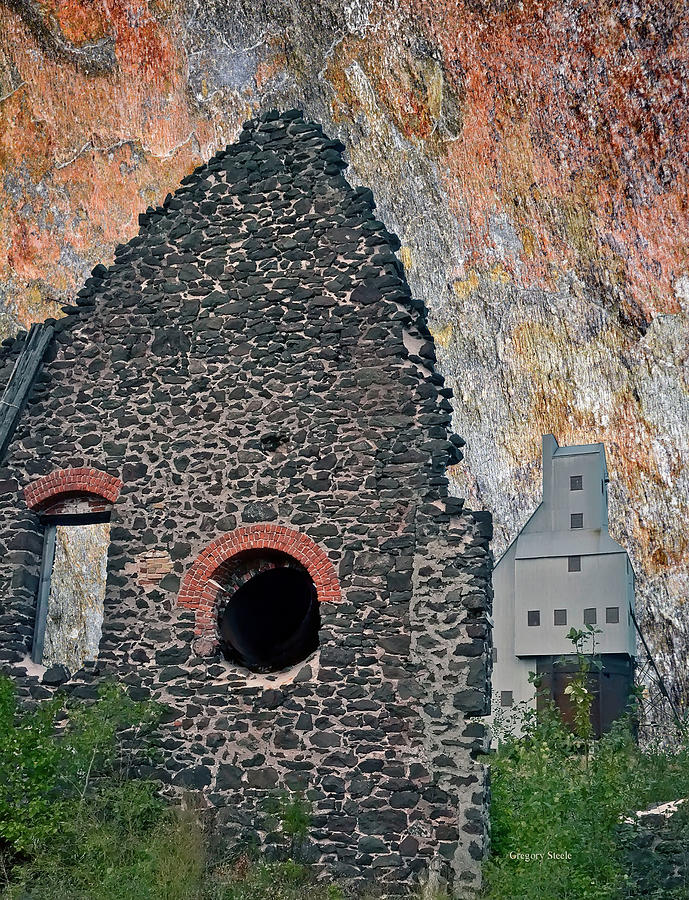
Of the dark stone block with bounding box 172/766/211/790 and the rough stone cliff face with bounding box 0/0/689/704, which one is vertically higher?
the rough stone cliff face with bounding box 0/0/689/704

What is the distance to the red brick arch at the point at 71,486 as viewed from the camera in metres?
10.4

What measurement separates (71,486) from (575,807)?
6147 mm

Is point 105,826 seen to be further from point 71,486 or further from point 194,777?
point 71,486

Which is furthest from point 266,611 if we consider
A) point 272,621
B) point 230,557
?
point 230,557

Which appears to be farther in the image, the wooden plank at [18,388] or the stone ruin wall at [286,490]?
the wooden plank at [18,388]

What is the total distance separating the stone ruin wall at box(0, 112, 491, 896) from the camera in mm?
8602

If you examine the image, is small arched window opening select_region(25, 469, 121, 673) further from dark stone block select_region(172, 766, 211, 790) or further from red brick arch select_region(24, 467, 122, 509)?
dark stone block select_region(172, 766, 211, 790)

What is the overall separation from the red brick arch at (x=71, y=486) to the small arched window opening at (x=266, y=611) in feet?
5.32

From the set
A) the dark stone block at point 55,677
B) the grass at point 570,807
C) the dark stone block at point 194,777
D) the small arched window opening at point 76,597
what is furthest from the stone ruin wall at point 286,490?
the small arched window opening at point 76,597

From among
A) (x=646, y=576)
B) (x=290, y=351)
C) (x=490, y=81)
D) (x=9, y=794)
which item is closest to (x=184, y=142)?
(x=490, y=81)

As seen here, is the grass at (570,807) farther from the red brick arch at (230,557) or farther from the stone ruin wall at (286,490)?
the red brick arch at (230,557)

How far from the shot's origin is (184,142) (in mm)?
29609

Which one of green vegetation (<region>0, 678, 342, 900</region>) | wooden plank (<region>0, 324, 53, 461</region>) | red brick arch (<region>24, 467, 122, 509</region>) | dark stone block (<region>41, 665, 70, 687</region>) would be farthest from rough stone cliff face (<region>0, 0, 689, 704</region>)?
green vegetation (<region>0, 678, 342, 900</region>)

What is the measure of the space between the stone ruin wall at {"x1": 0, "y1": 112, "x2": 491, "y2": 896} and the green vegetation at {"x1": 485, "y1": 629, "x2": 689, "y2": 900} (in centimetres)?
47
